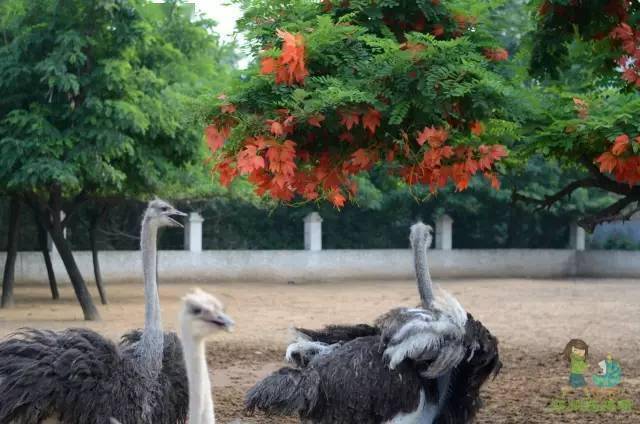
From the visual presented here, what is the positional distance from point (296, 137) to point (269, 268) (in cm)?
1931

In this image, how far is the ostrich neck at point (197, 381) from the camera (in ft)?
10.6

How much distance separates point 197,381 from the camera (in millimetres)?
3260

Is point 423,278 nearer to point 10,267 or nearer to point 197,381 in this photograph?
point 197,381

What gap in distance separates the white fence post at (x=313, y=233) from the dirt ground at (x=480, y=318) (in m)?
2.08

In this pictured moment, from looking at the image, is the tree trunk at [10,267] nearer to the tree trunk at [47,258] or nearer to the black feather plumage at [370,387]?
the tree trunk at [47,258]

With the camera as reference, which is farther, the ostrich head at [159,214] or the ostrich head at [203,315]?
the ostrich head at [159,214]

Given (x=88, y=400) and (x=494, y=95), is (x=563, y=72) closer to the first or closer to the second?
(x=494, y=95)

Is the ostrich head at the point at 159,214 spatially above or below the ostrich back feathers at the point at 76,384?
above

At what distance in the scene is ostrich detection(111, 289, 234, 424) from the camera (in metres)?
3.13

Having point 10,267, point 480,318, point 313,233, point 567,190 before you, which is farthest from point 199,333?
point 313,233

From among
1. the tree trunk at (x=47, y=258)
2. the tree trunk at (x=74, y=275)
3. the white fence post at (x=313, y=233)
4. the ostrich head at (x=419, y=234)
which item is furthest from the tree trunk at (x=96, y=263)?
the ostrich head at (x=419, y=234)

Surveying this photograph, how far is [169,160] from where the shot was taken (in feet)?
47.9

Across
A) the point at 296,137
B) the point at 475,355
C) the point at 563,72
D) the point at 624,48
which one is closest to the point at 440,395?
the point at 475,355

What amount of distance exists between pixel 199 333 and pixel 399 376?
2.14 m
